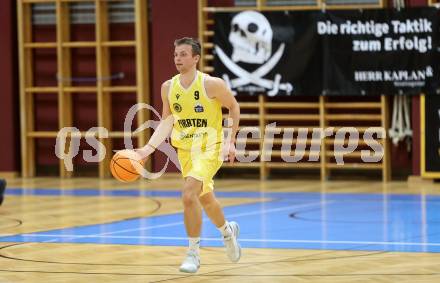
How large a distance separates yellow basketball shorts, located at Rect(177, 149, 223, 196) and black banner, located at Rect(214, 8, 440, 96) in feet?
27.3

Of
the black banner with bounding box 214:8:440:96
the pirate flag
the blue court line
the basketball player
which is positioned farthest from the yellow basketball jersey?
the pirate flag

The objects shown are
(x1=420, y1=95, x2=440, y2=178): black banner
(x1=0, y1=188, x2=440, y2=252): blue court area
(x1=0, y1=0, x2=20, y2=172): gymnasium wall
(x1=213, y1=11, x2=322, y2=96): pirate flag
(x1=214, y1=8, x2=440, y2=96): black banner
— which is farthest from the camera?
(x1=0, y1=0, x2=20, y2=172): gymnasium wall

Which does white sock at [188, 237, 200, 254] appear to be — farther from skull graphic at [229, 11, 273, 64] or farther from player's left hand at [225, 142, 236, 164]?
skull graphic at [229, 11, 273, 64]

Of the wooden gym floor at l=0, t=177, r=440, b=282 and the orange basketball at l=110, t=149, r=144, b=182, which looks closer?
the wooden gym floor at l=0, t=177, r=440, b=282

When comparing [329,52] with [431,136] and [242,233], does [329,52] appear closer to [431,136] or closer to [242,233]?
[431,136]

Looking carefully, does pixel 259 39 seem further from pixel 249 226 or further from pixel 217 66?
pixel 249 226

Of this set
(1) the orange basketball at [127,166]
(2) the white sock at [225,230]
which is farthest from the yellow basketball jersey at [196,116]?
(2) the white sock at [225,230]

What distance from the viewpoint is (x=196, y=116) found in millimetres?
7934

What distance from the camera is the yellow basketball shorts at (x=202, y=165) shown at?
7.79 meters

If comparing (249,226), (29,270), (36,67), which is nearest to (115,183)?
(36,67)

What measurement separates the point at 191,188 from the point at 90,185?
8702 mm

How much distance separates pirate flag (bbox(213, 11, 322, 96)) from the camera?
644 inches

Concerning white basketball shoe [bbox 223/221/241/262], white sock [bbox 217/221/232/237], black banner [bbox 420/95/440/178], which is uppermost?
black banner [bbox 420/95/440/178]

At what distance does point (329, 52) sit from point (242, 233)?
21.6ft
